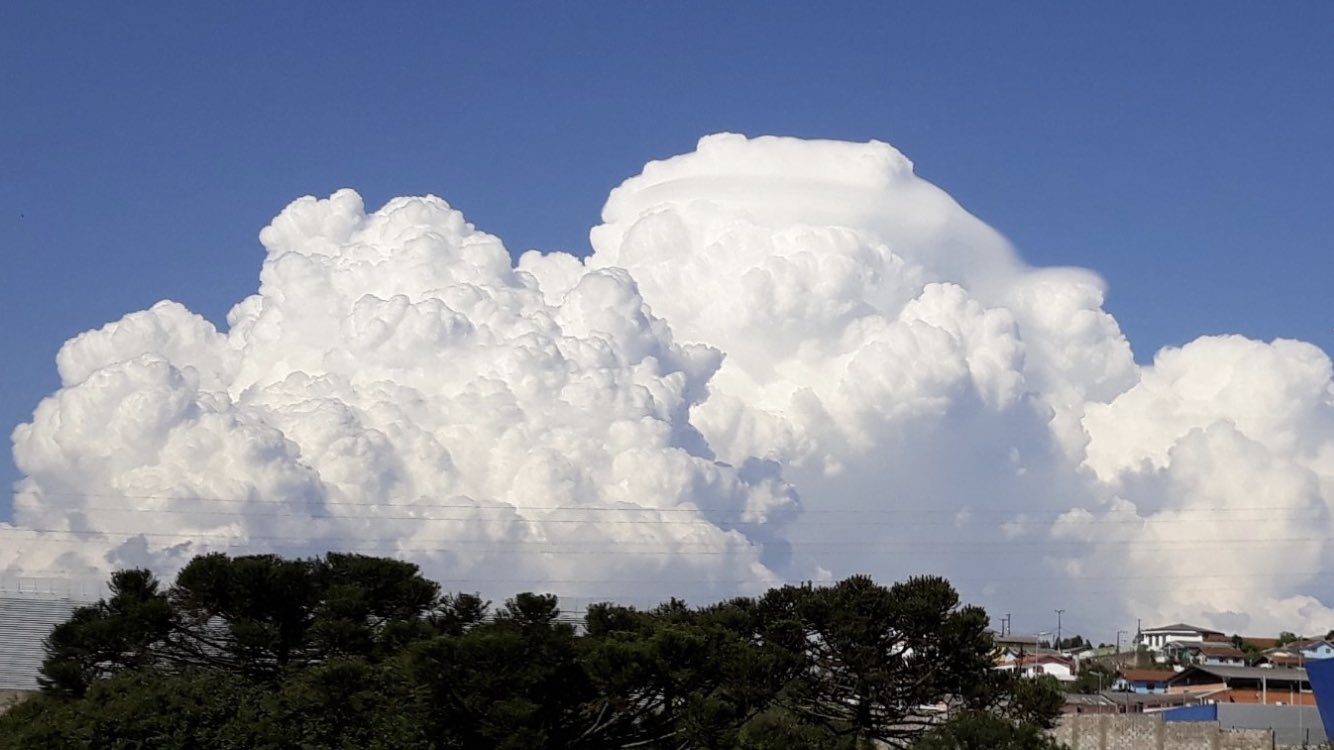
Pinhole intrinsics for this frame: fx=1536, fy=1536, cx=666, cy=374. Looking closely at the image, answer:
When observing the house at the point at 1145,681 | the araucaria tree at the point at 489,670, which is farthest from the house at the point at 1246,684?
the araucaria tree at the point at 489,670

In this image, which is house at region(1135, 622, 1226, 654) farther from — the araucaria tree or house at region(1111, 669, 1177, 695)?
the araucaria tree

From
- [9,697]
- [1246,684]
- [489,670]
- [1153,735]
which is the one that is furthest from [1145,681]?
[489,670]

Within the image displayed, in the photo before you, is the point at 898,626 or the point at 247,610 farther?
the point at 247,610

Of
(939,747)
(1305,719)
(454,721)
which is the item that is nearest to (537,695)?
(454,721)

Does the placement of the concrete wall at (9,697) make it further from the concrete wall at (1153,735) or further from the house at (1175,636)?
the house at (1175,636)

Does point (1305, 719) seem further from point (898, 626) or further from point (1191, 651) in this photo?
point (1191, 651)

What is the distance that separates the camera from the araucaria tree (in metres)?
35.4

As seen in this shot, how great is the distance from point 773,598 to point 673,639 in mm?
6292

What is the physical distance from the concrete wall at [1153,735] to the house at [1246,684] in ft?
139

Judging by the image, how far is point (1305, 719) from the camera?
2486 inches

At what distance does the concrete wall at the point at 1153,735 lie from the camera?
4781 cm

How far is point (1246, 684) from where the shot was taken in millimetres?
98375

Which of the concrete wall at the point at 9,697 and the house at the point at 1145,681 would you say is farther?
the house at the point at 1145,681

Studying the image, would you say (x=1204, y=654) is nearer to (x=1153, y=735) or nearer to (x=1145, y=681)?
(x=1145, y=681)
